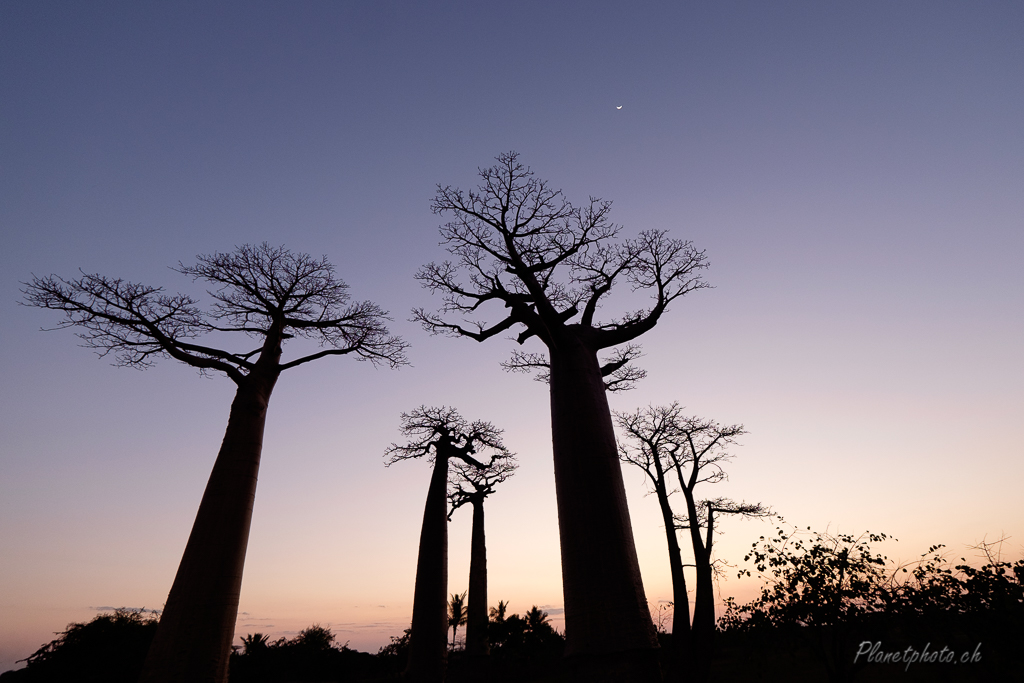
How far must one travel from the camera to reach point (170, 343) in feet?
25.5

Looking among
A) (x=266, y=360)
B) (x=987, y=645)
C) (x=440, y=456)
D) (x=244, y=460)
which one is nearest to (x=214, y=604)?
(x=244, y=460)

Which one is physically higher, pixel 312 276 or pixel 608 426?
pixel 312 276

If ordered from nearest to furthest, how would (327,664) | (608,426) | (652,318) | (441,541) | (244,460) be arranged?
(608,426), (244,460), (652,318), (441,541), (327,664)

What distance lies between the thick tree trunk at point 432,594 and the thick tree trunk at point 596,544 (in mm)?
7003

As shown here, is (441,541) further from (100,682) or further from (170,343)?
(100,682)

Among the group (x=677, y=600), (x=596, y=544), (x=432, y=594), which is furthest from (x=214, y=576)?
(x=677, y=600)

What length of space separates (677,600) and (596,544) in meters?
11.1

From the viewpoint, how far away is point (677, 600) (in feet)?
45.4

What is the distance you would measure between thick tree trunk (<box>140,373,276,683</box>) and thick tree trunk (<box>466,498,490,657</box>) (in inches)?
461

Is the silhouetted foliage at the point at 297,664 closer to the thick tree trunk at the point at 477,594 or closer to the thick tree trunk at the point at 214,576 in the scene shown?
the thick tree trunk at the point at 477,594

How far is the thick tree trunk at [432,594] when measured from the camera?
10133 millimetres

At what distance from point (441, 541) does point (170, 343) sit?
704cm

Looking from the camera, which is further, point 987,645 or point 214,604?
point 987,645

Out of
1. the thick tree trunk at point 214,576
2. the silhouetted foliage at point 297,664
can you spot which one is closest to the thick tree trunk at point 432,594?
the thick tree trunk at point 214,576
